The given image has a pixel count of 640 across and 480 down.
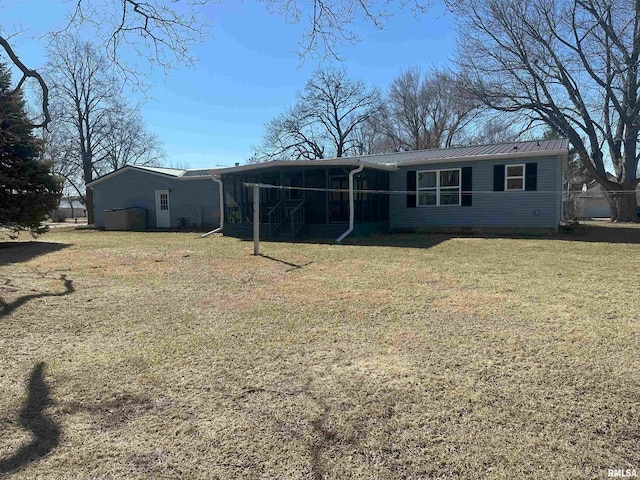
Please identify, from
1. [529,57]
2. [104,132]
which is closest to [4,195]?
[529,57]

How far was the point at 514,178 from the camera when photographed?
1256 centimetres

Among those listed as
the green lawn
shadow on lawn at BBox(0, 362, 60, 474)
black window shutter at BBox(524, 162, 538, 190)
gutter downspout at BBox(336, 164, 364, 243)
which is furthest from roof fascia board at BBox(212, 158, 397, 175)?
shadow on lawn at BBox(0, 362, 60, 474)

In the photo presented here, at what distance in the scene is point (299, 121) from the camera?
105 ft

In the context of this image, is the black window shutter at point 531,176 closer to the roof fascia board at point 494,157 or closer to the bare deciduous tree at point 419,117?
the roof fascia board at point 494,157

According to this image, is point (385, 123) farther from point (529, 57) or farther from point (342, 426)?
point (342, 426)

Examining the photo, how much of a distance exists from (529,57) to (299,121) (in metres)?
17.5

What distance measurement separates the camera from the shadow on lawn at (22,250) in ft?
28.1

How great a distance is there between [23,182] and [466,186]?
12.3 meters

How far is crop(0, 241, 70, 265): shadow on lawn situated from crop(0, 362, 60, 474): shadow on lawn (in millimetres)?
6617

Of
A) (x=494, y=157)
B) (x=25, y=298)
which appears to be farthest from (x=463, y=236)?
(x=25, y=298)

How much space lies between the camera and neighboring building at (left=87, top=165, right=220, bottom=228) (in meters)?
18.1

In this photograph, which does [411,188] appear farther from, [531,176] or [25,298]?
[25,298]

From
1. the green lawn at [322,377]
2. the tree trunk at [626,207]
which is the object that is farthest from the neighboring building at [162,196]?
the tree trunk at [626,207]

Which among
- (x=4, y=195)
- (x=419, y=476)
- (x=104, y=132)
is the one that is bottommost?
(x=419, y=476)
